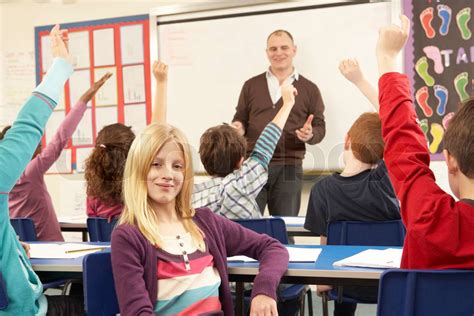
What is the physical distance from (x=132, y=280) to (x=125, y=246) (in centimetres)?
10

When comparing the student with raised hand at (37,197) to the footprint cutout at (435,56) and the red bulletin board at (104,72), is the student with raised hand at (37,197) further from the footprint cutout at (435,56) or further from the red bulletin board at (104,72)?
the footprint cutout at (435,56)

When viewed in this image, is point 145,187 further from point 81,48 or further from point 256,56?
point 81,48

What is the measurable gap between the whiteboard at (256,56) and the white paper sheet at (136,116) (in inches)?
10.1

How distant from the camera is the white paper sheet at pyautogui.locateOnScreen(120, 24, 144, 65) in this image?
17.0ft

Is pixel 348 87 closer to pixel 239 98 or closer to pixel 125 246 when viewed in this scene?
pixel 239 98

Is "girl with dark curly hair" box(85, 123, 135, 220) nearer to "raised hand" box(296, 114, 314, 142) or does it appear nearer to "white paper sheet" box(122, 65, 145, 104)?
"raised hand" box(296, 114, 314, 142)

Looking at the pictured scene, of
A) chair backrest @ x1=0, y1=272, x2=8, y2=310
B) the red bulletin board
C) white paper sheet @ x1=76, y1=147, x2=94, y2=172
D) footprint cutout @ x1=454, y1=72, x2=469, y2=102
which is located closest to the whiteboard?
the red bulletin board

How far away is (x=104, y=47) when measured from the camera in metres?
5.29

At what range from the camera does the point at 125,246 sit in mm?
1599

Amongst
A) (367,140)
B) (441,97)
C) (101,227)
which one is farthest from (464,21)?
(101,227)

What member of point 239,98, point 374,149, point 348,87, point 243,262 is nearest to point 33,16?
point 239,98

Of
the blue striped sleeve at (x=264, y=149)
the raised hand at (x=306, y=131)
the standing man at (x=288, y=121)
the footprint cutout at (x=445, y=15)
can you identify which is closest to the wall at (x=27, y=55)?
the standing man at (x=288, y=121)

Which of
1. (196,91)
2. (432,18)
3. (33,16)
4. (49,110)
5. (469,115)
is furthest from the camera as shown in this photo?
(33,16)

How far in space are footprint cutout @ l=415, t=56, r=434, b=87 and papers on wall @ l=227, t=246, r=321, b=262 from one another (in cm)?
263
